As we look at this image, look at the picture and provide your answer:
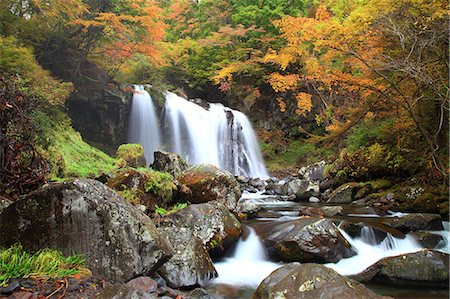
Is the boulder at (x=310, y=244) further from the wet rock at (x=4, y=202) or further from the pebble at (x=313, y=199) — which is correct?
the pebble at (x=313, y=199)

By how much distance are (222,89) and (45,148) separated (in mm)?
14592

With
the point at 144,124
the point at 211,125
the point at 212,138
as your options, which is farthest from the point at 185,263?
the point at 211,125

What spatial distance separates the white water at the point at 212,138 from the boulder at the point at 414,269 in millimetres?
13390

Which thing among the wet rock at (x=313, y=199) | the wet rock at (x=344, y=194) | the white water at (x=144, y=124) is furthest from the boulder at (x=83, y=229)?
the white water at (x=144, y=124)

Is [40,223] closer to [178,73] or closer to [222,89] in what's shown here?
[222,89]

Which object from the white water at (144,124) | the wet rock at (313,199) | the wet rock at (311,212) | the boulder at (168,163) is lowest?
the wet rock at (313,199)

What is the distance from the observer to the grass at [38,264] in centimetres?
321

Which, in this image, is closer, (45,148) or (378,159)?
(45,148)

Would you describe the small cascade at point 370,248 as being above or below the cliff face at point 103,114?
below

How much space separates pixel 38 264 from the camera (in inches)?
135

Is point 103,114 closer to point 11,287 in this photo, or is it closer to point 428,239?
point 428,239

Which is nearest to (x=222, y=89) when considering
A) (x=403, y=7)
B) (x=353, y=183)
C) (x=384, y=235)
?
(x=353, y=183)

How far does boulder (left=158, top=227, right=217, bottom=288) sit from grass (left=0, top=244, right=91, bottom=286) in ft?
4.45

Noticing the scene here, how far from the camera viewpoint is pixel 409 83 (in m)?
9.84
